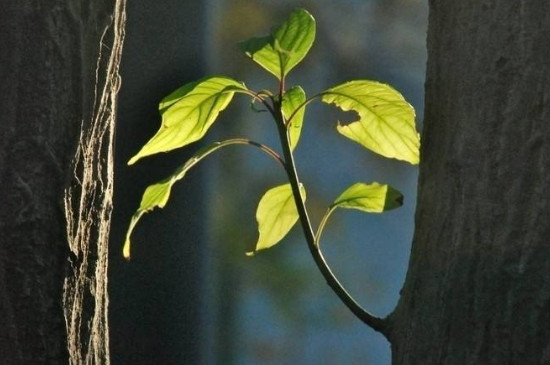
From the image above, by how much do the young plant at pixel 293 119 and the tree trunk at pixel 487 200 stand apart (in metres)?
0.09

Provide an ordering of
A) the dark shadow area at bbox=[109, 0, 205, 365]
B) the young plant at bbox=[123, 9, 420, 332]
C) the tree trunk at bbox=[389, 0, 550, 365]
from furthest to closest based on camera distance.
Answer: the dark shadow area at bbox=[109, 0, 205, 365], the young plant at bbox=[123, 9, 420, 332], the tree trunk at bbox=[389, 0, 550, 365]

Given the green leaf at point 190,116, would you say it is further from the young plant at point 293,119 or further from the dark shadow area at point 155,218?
the dark shadow area at point 155,218

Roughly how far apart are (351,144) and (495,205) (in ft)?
4.10

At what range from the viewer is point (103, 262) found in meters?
0.70

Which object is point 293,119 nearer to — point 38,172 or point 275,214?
point 275,214

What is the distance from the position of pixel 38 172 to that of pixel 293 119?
19 centimetres

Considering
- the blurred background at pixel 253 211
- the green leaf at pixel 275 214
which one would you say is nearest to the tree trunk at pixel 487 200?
the green leaf at pixel 275 214

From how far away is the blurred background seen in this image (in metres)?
1.64

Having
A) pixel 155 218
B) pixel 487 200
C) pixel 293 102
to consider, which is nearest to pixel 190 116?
pixel 293 102

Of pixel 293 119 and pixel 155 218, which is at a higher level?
pixel 293 119

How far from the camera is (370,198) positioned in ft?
2.21

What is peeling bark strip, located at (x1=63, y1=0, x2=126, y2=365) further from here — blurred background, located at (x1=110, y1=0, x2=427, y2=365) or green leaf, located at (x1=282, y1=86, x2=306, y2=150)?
blurred background, located at (x1=110, y1=0, x2=427, y2=365)

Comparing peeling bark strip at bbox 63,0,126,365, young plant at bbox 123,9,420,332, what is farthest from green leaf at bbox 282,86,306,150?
peeling bark strip at bbox 63,0,126,365

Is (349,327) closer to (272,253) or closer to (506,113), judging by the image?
(272,253)
